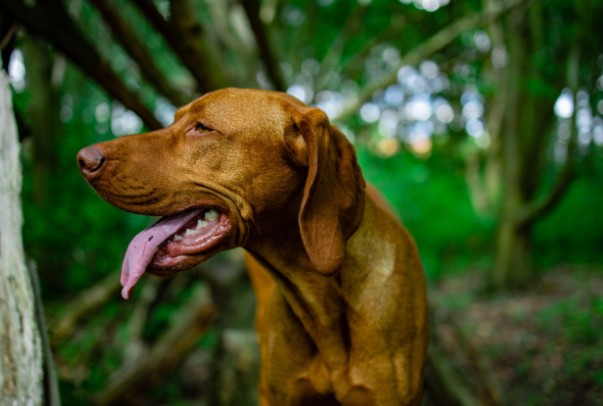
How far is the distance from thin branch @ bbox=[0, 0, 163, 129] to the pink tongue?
1.89m

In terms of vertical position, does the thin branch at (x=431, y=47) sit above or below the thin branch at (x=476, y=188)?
above

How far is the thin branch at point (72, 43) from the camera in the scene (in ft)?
10.0

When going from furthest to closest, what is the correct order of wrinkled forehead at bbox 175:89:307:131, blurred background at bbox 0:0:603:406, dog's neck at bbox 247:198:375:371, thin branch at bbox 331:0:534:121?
thin branch at bbox 331:0:534:121 < blurred background at bbox 0:0:603:406 < dog's neck at bbox 247:198:375:371 < wrinkled forehead at bbox 175:89:307:131

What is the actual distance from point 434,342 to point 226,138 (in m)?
3.07

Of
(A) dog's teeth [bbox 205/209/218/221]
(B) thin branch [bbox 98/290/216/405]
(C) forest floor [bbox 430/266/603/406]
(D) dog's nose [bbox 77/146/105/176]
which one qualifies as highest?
(D) dog's nose [bbox 77/146/105/176]

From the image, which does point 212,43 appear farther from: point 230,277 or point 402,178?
point 402,178

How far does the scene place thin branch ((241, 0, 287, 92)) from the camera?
4.30 metres

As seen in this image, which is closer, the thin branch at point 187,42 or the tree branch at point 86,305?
the thin branch at point 187,42

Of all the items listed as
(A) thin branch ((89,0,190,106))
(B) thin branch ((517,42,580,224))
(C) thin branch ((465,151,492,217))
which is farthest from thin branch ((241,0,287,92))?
(C) thin branch ((465,151,492,217))

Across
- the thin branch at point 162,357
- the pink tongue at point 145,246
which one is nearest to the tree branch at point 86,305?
the thin branch at point 162,357

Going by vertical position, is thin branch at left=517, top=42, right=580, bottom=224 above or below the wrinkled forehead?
below

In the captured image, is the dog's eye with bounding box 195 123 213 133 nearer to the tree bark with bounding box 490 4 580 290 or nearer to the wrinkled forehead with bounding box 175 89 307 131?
the wrinkled forehead with bounding box 175 89 307 131

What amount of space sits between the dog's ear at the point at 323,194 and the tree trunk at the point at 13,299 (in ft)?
3.93

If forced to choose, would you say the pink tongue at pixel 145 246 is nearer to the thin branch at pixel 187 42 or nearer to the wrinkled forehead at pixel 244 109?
the wrinkled forehead at pixel 244 109
